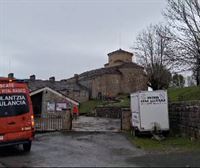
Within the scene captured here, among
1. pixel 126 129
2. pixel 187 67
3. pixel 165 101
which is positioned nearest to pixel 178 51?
pixel 187 67

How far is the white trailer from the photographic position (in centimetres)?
2180

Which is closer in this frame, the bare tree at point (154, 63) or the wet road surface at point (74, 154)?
the wet road surface at point (74, 154)

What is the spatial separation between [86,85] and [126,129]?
2866 inches

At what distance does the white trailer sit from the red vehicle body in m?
7.30

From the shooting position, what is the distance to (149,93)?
22.1 meters

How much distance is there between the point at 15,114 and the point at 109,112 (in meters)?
39.2

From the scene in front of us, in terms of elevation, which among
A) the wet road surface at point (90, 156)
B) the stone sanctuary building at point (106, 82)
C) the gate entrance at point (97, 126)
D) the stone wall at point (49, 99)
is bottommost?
the wet road surface at point (90, 156)

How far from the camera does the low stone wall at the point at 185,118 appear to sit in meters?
19.3

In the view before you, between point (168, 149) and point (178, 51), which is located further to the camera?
point (178, 51)

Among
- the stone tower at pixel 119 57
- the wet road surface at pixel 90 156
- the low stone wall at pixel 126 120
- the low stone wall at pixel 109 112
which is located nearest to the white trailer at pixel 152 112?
A: the wet road surface at pixel 90 156

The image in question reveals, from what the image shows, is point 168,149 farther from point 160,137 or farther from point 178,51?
point 178,51

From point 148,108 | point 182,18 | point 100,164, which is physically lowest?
point 100,164

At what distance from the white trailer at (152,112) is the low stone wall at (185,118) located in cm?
82

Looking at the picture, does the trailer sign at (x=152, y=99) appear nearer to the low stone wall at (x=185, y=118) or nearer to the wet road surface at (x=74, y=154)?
the low stone wall at (x=185, y=118)
